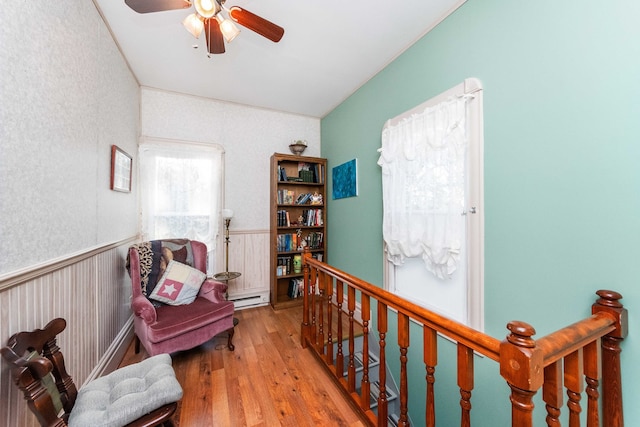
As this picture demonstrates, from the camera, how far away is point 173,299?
7.25 feet

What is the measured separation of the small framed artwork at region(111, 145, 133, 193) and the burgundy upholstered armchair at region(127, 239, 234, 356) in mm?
562

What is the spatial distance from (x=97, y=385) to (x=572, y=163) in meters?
2.58

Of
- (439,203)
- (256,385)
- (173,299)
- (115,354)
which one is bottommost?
(256,385)

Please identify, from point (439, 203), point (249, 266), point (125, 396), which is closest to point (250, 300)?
point (249, 266)

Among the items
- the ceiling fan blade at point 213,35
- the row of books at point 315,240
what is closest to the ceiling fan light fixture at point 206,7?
the ceiling fan blade at point 213,35

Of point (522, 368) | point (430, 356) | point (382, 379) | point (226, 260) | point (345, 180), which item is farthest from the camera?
point (226, 260)

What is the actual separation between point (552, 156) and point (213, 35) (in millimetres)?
2247

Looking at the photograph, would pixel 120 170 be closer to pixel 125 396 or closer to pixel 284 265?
pixel 125 396

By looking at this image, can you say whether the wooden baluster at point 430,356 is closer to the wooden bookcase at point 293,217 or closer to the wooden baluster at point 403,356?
the wooden baluster at point 403,356

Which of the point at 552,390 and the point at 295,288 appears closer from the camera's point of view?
the point at 552,390

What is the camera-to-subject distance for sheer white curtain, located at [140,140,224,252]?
285 cm

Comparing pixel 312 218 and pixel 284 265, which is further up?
pixel 312 218

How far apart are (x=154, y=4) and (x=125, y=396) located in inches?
82.0

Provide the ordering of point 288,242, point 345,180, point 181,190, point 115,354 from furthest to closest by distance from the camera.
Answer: point 288,242 → point 345,180 → point 181,190 → point 115,354
